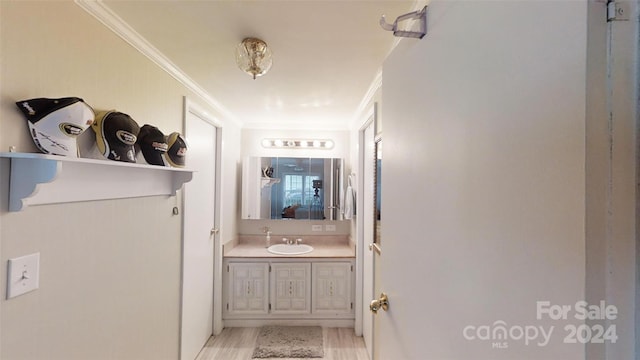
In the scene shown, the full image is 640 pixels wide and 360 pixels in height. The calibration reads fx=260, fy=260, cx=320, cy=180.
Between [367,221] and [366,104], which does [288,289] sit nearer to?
[367,221]

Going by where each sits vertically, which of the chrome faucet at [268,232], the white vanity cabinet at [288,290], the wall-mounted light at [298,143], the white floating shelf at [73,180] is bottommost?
the white vanity cabinet at [288,290]

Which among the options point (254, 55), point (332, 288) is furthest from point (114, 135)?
point (332, 288)

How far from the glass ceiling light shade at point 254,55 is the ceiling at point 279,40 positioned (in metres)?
0.04

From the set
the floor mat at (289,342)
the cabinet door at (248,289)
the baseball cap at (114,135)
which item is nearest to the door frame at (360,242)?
the floor mat at (289,342)

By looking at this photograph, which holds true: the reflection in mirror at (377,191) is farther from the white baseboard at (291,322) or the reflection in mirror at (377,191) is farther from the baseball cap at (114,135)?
the baseball cap at (114,135)

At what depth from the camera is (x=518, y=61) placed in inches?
17.2

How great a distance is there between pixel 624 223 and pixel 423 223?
0.44 meters

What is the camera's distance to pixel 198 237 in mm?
2168

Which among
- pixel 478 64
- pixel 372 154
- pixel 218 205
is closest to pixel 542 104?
pixel 478 64

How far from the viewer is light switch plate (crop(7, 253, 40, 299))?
31.1 inches

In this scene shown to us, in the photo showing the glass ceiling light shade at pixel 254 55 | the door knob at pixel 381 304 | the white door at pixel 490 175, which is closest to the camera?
the white door at pixel 490 175

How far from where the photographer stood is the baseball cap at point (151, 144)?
1.32m

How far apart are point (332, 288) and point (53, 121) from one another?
97.9 inches

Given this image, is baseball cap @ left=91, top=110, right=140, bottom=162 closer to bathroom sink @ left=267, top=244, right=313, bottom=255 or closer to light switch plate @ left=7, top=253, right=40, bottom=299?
light switch plate @ left=7, top=253, right=40, bottom=299
